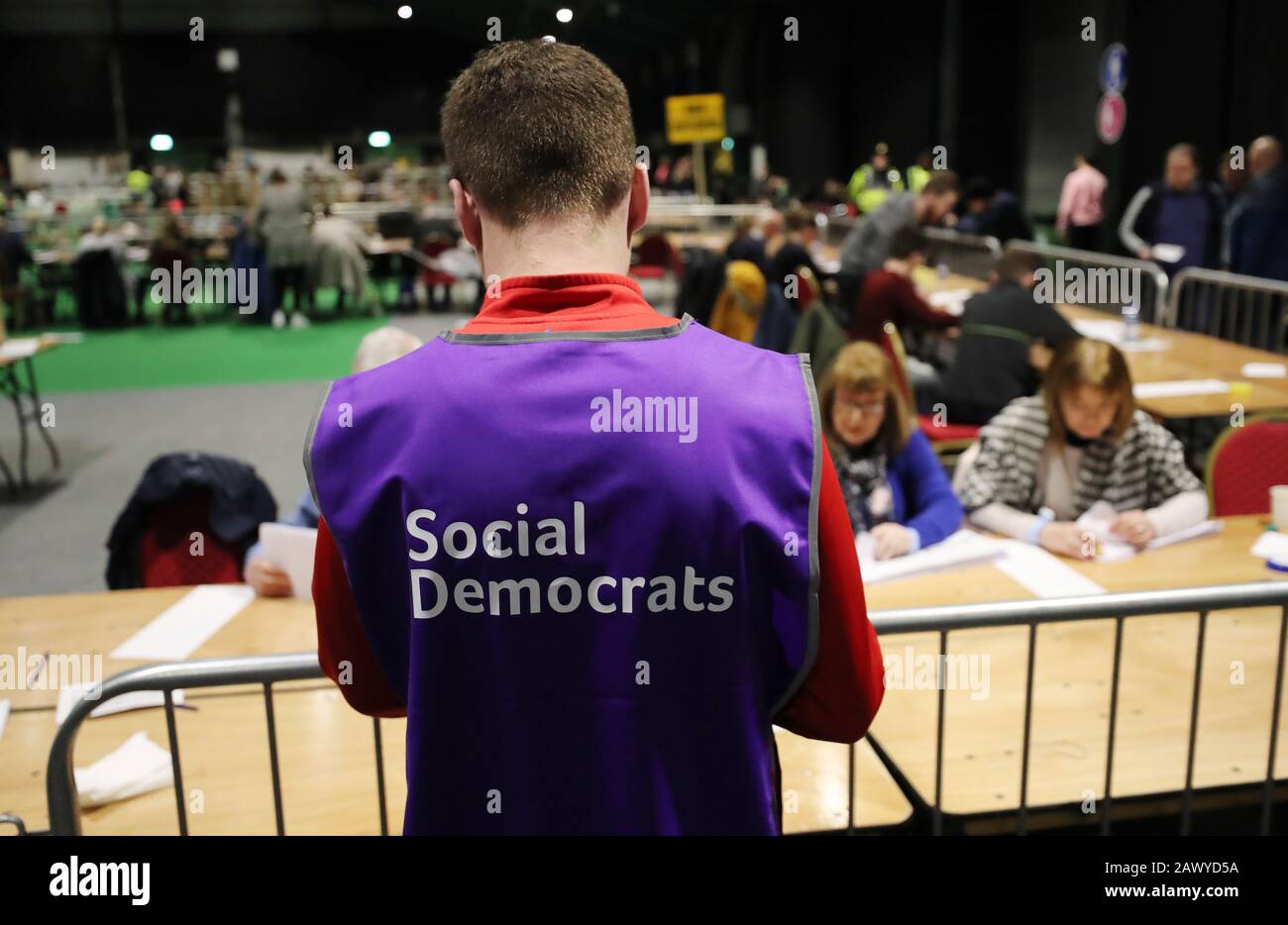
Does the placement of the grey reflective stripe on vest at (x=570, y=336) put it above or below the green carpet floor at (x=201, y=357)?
above

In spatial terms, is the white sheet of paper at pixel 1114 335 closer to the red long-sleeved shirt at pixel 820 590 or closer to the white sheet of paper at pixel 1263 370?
the white sheet of paper at pixel 1263 370

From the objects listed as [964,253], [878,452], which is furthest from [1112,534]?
[964,253]

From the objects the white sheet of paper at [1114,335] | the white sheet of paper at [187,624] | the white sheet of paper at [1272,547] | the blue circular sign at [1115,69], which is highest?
the blue circular sign at [1115,69]

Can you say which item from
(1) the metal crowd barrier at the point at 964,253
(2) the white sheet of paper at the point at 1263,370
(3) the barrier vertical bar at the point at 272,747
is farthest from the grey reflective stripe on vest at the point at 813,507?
(1) the metal crowd barrier at the point at 964,253

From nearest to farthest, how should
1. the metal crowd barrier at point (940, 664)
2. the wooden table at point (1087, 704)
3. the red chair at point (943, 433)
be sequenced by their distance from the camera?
1. the metal crowd barrier at point (940, 664)
2. the wooden table at point (1087, 704)
3. the red chair at point (943, 433)

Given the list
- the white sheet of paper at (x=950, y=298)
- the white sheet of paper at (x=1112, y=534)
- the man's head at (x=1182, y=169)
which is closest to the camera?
the white sheet of paper at (x=1112, y=534)

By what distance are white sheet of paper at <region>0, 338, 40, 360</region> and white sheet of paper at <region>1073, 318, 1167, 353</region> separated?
554 centimetres

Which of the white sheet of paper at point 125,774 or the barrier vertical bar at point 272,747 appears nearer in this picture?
the barrier vertical bar at point 272,747

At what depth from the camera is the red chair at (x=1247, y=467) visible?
3.36 m

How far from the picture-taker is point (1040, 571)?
2725 millimetres

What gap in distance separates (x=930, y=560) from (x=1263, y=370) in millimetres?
3013

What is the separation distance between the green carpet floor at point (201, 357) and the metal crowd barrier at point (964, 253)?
5182 mm

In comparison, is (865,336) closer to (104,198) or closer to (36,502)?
(36,502)

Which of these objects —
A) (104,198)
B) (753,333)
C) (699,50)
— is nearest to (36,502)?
(753,333)
